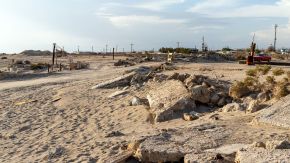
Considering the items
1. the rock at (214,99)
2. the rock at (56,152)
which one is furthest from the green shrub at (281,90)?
the rock at (56,152)

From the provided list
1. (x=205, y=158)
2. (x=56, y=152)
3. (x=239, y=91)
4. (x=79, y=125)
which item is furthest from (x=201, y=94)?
(x=205, y=158)

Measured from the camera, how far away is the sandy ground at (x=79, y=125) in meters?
10.2

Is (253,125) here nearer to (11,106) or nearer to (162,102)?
(162,102)

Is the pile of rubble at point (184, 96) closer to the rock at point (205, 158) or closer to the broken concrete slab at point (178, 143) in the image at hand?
the broken concrete slab at point (178, 143)

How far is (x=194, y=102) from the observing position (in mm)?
13828

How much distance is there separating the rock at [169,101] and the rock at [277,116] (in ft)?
10.6

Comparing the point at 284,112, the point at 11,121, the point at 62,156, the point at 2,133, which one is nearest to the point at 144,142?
the point at 62,156

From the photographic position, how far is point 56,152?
1069 cm

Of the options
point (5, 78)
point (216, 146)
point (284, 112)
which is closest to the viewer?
point (216, 146)

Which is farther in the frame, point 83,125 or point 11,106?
point 11,106

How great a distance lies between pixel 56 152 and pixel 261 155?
505 centimetres

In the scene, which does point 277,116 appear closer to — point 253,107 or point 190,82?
point 253,107

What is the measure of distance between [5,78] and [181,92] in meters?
20.9

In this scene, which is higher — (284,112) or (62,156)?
(284,112)
